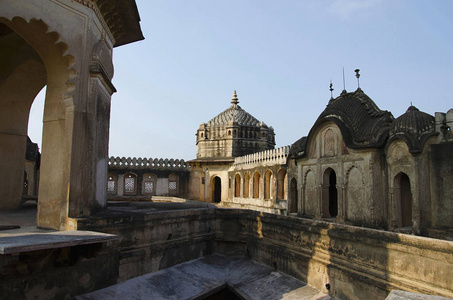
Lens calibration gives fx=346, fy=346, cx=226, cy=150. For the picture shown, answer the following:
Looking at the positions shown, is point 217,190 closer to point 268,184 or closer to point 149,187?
point 149,187

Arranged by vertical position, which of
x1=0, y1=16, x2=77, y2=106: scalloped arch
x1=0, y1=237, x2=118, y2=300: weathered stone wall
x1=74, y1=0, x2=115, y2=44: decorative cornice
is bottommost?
x1=0, y1=237, x2=118, y2=300: weathered stone wall

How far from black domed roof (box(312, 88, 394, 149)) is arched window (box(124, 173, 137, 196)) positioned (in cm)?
1898

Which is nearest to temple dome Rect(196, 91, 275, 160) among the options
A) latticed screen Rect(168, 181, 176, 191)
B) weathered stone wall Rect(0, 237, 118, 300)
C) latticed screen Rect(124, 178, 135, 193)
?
latticed screen Rect(168, 181, 176, 191)

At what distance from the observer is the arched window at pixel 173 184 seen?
28792 millimetres

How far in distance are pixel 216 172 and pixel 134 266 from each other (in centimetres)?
1986

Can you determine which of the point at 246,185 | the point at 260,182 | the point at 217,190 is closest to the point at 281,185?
the point at 260,182

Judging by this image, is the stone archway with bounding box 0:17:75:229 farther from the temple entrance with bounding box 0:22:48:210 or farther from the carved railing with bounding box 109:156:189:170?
the carved railing with bounding box 109:156:189:170

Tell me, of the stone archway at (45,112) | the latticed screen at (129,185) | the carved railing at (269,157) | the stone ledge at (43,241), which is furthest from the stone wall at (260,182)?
the stone ledge at (43,241)

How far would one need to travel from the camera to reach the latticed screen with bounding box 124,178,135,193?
Answer: 2781 centimetres

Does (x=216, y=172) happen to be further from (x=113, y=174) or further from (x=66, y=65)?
(x=66, y=65)

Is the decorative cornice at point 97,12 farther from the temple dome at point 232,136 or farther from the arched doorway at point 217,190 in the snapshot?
the arched doorway at point 217,190

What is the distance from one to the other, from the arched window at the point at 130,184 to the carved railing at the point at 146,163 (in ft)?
2.54

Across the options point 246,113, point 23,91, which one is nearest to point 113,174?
point 246,113

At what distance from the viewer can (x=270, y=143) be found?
30.0 m
